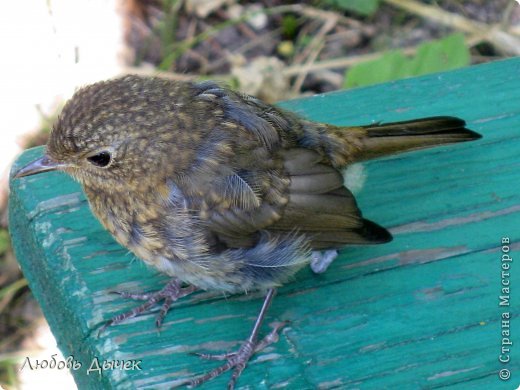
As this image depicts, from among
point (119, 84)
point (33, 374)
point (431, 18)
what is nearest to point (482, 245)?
point (119, 84)

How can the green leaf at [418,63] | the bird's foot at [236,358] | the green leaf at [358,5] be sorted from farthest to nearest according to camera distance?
the green leaf at [358,5], the green leaf at [418,63], the bird's foot at [236,358]

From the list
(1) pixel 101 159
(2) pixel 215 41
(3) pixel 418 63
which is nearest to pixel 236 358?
(1) pixel 101 159

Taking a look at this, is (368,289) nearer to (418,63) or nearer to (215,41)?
(418,63)

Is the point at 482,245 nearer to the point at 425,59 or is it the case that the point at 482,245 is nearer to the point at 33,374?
A: the point at 425,59

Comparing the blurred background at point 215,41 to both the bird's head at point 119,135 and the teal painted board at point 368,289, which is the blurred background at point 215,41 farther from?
the bird's head at point 119,135

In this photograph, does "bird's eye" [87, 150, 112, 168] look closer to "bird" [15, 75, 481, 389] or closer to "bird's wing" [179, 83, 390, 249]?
"bird" [15, 75, 481, 389]

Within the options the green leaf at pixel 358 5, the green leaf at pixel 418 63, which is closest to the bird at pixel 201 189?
the green leaf at pixel 418 63

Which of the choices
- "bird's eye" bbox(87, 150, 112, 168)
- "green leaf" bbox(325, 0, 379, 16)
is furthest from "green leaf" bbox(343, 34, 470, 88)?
"bird's eye" bbox(87, 150, 112, 168)
